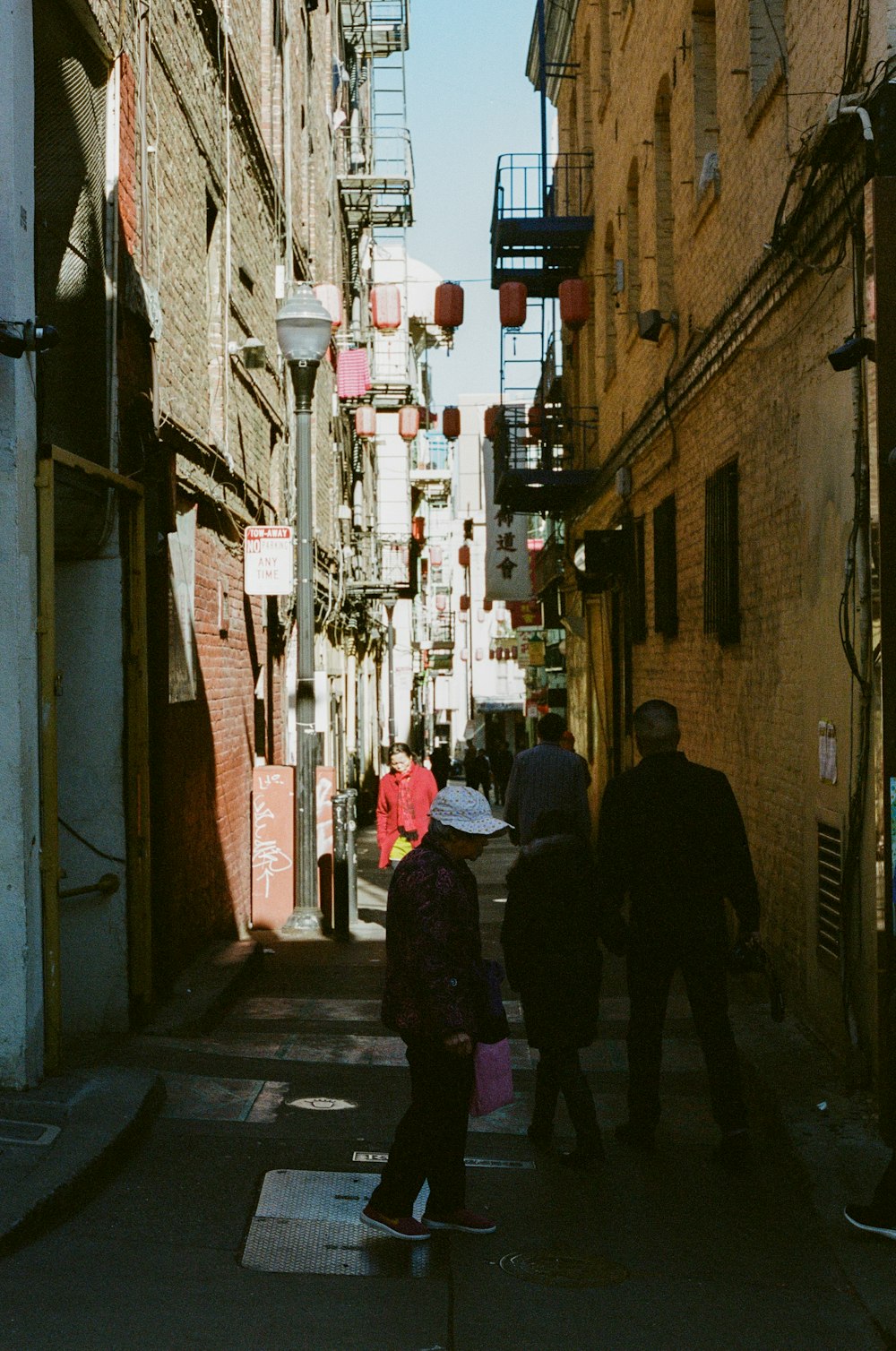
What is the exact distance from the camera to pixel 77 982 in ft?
26.0

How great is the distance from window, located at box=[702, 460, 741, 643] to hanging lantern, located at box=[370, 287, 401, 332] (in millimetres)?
18060

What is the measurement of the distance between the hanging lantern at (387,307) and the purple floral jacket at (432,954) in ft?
78.8

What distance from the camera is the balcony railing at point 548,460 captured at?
63.8 feet

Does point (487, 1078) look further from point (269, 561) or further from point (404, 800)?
point (404, 800)

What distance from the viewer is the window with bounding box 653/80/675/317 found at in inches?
523

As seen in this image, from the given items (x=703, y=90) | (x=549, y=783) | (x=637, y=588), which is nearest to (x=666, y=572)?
(x=637, y=588)

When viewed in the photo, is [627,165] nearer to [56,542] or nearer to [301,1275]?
[56,542]

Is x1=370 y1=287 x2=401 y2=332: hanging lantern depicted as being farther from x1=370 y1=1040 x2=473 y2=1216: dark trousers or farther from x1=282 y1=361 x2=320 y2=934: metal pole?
Result: x1=370 y1=1040 x2=473 y2=1216: dark trousers

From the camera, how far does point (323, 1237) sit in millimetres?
5086

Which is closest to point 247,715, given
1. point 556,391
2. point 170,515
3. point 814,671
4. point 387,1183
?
point 170,515

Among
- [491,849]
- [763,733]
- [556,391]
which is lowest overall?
[491,849]

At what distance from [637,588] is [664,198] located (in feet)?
12.8

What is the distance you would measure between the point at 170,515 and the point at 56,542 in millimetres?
1009

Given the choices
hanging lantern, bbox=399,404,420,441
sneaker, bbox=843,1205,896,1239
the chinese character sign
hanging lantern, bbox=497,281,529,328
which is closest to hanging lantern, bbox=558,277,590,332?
hanging lantern, bbox=497,281,529,328
